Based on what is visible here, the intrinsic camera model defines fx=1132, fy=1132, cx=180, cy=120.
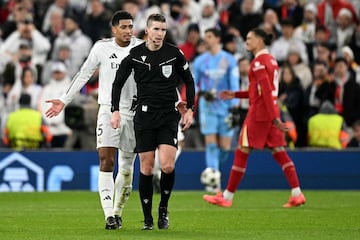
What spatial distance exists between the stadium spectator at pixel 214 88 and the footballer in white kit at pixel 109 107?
276 inches

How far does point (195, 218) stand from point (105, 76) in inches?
99.2

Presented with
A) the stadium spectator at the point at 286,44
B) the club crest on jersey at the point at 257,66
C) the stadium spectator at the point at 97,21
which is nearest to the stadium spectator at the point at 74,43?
the stadium spectator at the point at 97,21

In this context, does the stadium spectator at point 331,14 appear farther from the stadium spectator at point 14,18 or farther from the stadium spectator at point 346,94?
the stadium spectator at point 14,18

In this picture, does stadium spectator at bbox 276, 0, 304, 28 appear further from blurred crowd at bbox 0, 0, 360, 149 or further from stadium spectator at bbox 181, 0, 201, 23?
stadium spectator at bbox 181, 0, 201, 23

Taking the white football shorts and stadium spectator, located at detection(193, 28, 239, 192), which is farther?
stadium spectator, located at detection(193, 28, 239, 192)

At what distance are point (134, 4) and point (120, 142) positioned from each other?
12496mm

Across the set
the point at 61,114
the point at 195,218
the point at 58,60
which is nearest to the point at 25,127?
the point at 61,114

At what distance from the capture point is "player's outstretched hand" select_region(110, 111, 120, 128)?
12.1 metres

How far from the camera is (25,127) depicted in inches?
888

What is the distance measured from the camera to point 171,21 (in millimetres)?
25438

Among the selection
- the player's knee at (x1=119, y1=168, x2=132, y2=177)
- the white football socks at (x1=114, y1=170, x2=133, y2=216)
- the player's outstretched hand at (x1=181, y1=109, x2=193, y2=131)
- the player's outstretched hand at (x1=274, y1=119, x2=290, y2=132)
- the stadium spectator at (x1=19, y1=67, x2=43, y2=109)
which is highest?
the stadium spectator at (x1=19, y1=67, x2=43, y2=109)

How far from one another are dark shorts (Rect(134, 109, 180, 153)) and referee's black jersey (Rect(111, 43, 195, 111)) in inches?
3.5

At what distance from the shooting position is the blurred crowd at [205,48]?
22.8 m

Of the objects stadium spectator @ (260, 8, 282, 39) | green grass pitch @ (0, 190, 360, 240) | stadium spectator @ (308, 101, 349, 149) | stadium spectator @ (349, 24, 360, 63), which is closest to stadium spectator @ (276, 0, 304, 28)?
stadium spectator @ (260, 8, 282, 39)
